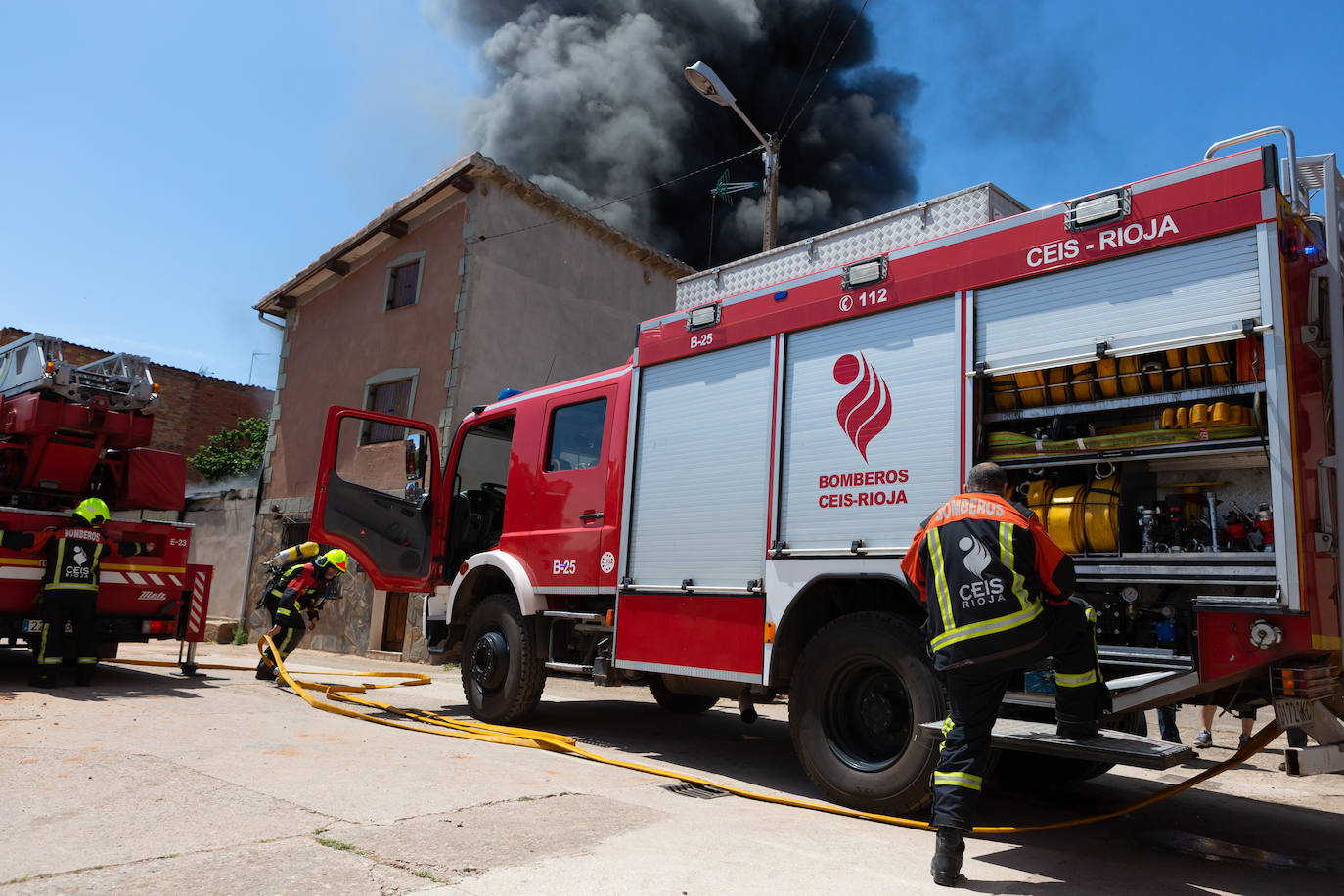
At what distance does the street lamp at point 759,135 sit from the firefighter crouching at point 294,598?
243 inches

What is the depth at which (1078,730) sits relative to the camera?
11.9 feet

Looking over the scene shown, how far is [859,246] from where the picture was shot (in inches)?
207

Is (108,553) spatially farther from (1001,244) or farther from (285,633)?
(1001,244)

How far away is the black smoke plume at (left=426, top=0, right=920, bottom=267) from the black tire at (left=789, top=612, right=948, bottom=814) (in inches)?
707

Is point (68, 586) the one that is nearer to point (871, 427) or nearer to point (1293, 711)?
point (871, 427)

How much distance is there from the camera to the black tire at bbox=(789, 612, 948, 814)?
166 inches

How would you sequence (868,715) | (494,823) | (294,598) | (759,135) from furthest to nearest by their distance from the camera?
1. (759,135)
2. (294,598)
3. (868,715)
4. (494,823)

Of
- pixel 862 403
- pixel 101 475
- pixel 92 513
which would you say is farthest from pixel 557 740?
pixel 101 475

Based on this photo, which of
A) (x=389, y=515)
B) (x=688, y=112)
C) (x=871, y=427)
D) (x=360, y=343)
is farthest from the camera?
(x=688, y=112)

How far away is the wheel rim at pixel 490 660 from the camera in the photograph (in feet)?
22.4

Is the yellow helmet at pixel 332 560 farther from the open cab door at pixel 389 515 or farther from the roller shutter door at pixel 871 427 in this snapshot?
the roller shutter door at pixel 871 427

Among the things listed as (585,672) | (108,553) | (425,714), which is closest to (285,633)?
(108,553)

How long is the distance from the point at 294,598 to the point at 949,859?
7.65 metres

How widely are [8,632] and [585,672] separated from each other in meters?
4.96
